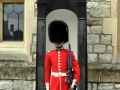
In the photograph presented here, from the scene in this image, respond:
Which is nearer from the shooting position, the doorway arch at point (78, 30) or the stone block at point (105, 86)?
the doorway arch at point (78, 30)

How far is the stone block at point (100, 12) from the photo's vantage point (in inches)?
196

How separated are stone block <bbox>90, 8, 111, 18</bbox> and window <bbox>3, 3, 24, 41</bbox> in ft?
4.11

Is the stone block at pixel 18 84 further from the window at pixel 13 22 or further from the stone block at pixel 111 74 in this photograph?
the stone block at pixel 111 74

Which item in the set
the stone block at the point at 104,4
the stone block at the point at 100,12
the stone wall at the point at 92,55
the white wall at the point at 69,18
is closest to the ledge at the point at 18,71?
the stone wall at the point at 92,55

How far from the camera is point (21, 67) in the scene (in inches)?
194

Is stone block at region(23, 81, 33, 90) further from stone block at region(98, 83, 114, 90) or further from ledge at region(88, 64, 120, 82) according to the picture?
stone block at region(98, 83, 114, 90)

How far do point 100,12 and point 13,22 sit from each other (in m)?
1.52

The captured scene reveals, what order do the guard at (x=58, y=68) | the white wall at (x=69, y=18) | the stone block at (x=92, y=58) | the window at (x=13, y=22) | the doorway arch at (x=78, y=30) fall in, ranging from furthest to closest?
the window at (x=13, y=22) → the stone block at (x=92, y=58) → the white wall at (x=69, y=18) → the doorway arch at (x=78, y=30) → the guard at (x=58, y=68)

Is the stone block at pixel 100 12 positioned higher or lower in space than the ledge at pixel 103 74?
higher

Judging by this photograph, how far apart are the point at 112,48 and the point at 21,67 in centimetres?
148

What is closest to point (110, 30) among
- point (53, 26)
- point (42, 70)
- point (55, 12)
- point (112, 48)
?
point (112, 48)

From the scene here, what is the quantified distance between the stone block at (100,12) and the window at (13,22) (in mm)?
1254

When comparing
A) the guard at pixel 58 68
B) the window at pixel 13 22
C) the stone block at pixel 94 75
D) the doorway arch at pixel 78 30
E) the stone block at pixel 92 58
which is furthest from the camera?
the window at pixel 13 22

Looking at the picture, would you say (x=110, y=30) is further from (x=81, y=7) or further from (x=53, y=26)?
(x=53, y=26)
